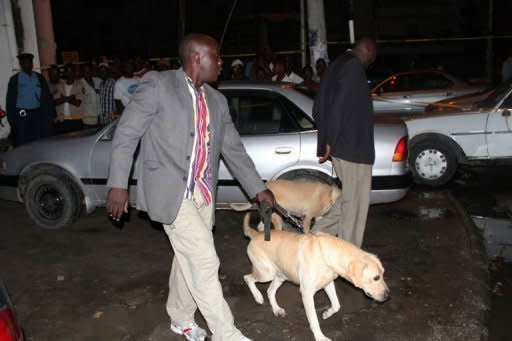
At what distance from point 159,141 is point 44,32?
32.9 ft

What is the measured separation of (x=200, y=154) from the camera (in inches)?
134

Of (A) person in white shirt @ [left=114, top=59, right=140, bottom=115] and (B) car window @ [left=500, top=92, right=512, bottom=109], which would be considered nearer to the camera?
(B) car window @ [left=500, top=92, right=512, bottom=109]

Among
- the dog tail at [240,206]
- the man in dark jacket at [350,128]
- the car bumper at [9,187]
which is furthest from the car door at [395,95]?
the car bumper at [9,187]

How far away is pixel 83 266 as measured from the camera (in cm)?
536

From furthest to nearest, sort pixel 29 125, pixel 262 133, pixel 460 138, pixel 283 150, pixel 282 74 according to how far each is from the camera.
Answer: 1. pixel 282 74
2. pixel 29 125
3. pixel 460 138
4. pixel 262 133
5. pixel 283 150

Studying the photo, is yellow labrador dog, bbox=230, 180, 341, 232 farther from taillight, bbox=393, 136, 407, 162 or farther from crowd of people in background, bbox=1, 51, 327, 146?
crowd of people in background, bbox=1, 51, 327, 146

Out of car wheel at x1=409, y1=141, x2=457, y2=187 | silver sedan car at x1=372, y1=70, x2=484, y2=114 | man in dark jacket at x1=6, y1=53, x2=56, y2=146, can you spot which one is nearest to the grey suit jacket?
car wheel at x1=409, y1=141, x2=457, y2=187

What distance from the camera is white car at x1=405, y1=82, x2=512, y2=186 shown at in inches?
304

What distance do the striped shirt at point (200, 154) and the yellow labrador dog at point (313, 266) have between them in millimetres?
710

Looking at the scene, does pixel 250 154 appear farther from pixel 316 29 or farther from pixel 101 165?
pixel 316 29

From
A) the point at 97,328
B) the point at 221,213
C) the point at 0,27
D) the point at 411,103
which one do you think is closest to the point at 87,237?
the point at 221,213

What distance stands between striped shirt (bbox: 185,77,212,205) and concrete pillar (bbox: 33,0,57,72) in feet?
31.2

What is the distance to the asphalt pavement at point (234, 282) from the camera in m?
4.02

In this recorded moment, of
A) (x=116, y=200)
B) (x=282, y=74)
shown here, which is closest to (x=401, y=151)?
(x=116, y=200)
